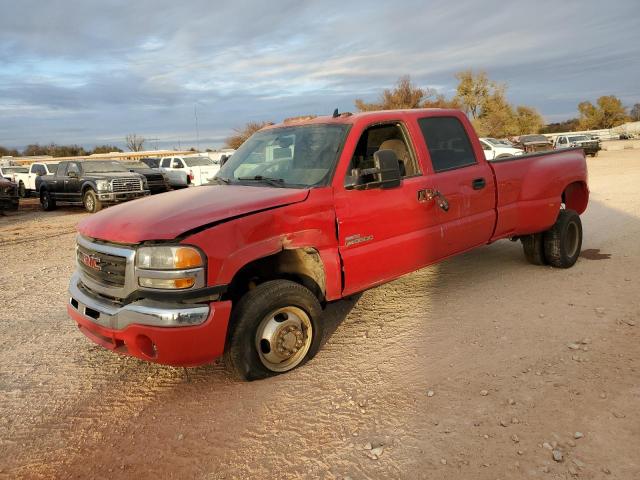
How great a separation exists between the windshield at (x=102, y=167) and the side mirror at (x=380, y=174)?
14888 mm

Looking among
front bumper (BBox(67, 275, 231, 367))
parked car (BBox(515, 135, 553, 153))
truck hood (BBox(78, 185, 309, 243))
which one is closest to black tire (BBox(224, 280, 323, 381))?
front bumper (BBox(67, 275, 231, 367))

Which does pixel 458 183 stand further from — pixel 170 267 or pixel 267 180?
pixel 170 267

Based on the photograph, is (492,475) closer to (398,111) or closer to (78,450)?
(78,450)

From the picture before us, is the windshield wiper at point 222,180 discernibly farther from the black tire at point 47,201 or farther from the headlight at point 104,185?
the black tire at point 47,201

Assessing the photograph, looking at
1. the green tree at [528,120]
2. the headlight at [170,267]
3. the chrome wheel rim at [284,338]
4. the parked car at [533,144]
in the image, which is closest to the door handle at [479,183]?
the chrome wheel rim at [284,338]

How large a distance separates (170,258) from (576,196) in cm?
550

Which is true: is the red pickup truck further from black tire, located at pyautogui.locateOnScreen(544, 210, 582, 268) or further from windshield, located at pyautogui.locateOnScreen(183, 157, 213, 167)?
windshield, located at pyautogui.locateOnScreen(183, 157, 213, 167)

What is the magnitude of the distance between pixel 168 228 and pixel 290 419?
1.45 meters

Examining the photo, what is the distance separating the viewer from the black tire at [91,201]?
1536cm

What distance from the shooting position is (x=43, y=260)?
8.29 m

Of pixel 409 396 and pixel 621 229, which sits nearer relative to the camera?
pixel 409 396

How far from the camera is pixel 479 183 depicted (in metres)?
4.95

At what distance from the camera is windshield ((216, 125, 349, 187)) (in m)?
4.01

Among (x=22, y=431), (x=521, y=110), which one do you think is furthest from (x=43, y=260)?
(x=521, y=110)
